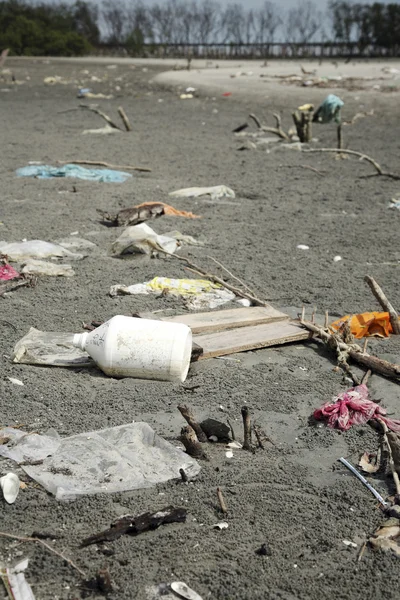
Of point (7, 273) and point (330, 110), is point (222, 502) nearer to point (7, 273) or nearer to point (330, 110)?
point (7, 273)

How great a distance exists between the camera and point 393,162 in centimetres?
1170

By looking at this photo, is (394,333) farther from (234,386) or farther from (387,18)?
(387,18)

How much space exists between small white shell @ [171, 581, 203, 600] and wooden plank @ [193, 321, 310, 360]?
77.0 inches

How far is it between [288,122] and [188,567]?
15.9 meters

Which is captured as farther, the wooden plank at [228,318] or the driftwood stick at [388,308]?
the driftwood stick at [388,308]

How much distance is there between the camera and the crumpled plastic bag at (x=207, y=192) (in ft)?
29.4

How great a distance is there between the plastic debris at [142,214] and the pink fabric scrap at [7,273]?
6.14 ft

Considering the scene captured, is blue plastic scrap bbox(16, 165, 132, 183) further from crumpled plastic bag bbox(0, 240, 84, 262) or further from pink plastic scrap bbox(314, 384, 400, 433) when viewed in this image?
pink plastic scrap bbox(314, 384, 400, 433)

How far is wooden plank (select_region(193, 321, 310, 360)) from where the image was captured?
4.47 meters

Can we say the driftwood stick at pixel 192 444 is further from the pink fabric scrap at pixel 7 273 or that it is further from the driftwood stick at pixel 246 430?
the pink fabric scrap at pixel 7 273

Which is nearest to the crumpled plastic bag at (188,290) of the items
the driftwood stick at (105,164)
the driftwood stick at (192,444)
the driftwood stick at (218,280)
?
the driftwood stick at (218,280)

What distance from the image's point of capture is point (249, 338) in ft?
15.2

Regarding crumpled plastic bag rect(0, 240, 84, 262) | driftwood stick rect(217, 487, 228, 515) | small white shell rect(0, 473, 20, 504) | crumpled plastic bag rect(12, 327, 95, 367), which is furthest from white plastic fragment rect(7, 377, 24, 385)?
crumpled plastic bag rect(0, 240, 84, 262)

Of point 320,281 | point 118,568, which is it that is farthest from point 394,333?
point 118,568
